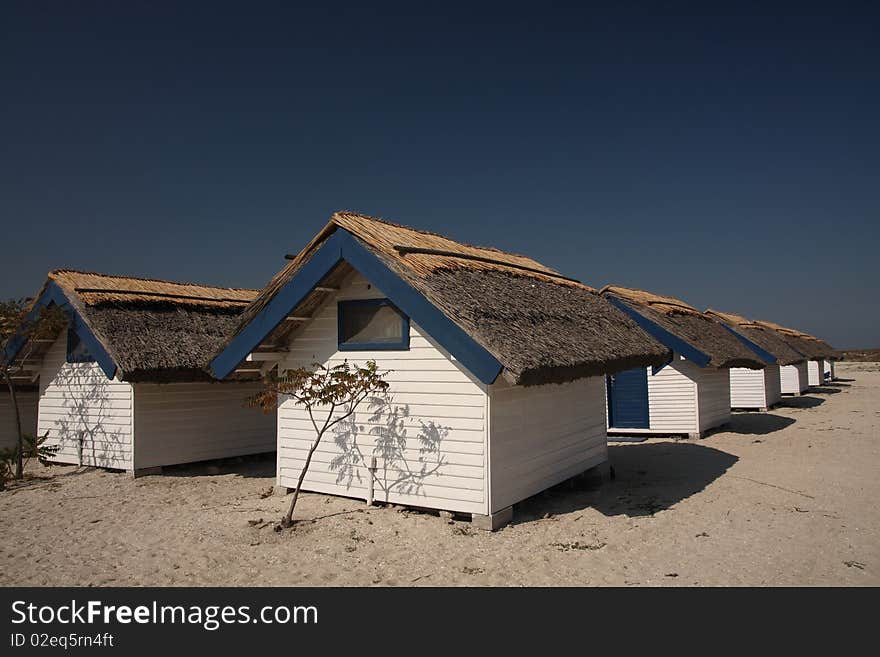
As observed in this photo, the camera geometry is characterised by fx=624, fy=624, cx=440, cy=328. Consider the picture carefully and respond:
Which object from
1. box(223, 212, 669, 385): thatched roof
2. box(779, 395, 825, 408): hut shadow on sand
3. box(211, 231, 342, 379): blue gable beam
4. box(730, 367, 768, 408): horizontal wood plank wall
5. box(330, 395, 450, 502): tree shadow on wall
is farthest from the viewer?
box(779, 395, 825, 408): hut shadow on sand

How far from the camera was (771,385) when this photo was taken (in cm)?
2642

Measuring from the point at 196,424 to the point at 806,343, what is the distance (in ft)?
119

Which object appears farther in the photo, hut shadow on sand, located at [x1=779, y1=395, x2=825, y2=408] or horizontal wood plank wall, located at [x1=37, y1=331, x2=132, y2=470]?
hut shadow on sand, located at [x1=779, y1=395, x2=825, y2=408]

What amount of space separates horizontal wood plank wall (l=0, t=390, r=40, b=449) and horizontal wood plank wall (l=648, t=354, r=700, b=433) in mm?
16504

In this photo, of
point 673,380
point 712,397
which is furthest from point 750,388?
point 673,380

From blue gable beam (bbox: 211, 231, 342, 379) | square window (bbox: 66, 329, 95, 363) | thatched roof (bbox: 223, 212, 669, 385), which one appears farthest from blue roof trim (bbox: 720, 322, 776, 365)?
square window (bbox: 66, 329, 95, 363)

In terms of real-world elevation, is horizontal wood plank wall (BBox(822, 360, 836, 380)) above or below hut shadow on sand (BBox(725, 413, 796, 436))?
above

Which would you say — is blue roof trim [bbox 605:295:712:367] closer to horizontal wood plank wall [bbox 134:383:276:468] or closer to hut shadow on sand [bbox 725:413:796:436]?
hut shadow on sand [bbox 725:413:796:436]

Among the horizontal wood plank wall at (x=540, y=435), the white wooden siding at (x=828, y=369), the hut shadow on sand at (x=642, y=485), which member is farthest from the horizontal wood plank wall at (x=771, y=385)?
the white wooden siding at (x=828, y=369)

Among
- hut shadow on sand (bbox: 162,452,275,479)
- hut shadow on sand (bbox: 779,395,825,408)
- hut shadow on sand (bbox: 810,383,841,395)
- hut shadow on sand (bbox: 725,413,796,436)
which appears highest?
hut shadow on sand (bbox: 810,383,841,395)

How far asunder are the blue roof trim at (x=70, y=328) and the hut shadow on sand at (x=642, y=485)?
8.00 m

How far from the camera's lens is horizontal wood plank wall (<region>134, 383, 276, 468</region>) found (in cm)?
1223
